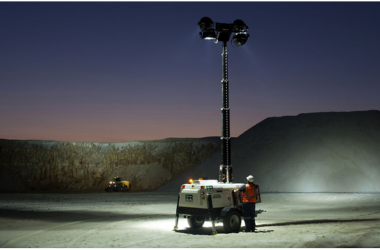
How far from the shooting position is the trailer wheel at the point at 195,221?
1652 centimetres

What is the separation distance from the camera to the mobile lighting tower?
49.5ft

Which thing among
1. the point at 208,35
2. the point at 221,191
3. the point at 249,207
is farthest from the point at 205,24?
the point at 249,207

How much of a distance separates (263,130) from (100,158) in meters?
43.5

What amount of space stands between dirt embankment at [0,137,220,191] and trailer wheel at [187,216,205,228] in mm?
55358

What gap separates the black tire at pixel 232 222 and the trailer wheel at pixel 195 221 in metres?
1.68

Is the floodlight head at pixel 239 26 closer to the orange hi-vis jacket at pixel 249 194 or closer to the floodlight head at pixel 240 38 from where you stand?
the floodlight head at pixel 240 38

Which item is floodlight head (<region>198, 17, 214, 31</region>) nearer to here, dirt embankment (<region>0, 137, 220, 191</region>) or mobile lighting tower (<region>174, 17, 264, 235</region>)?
mobile lighting tower (<region>174, 17, 264, 235</region>)

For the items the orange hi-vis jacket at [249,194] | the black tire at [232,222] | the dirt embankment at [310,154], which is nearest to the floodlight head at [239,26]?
the orange hi-vis jacket at [249,194]

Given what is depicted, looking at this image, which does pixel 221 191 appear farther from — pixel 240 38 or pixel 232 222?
pixel 240 38

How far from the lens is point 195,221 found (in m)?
16.6

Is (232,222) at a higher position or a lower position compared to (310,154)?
lower

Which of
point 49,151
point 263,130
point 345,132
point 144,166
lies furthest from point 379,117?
point 49,151

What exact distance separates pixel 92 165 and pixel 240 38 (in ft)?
245

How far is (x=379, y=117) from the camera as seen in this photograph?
56625mm
